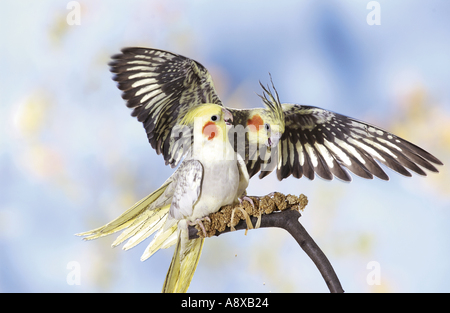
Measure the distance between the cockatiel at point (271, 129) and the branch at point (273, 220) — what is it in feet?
0.91

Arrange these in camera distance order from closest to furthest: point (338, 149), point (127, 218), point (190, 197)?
point (190, 197) → point (127, 218) → point (338, 149)

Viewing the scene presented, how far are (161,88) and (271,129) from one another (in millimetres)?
490

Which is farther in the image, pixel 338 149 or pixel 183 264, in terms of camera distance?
pixel 338 149

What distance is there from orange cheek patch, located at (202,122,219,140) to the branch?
0.29 metres

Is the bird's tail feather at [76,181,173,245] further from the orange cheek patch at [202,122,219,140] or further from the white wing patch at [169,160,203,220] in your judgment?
the orange cheek patch at [202,122,219,140]

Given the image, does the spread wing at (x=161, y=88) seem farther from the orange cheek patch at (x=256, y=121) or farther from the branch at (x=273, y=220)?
the branch at (x=273, y=220)

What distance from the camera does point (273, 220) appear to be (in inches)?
56.8

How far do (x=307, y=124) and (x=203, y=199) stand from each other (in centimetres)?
68

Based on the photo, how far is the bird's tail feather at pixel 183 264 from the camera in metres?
1.46

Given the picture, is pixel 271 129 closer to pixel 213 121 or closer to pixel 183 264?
pixel 213 121

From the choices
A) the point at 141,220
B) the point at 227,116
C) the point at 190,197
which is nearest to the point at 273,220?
the point at 190,197

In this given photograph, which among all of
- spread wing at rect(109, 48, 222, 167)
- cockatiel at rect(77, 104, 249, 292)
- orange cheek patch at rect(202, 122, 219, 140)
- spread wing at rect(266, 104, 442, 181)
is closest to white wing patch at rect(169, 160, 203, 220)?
cockatiel at rect(77, 104, 249, 292)
